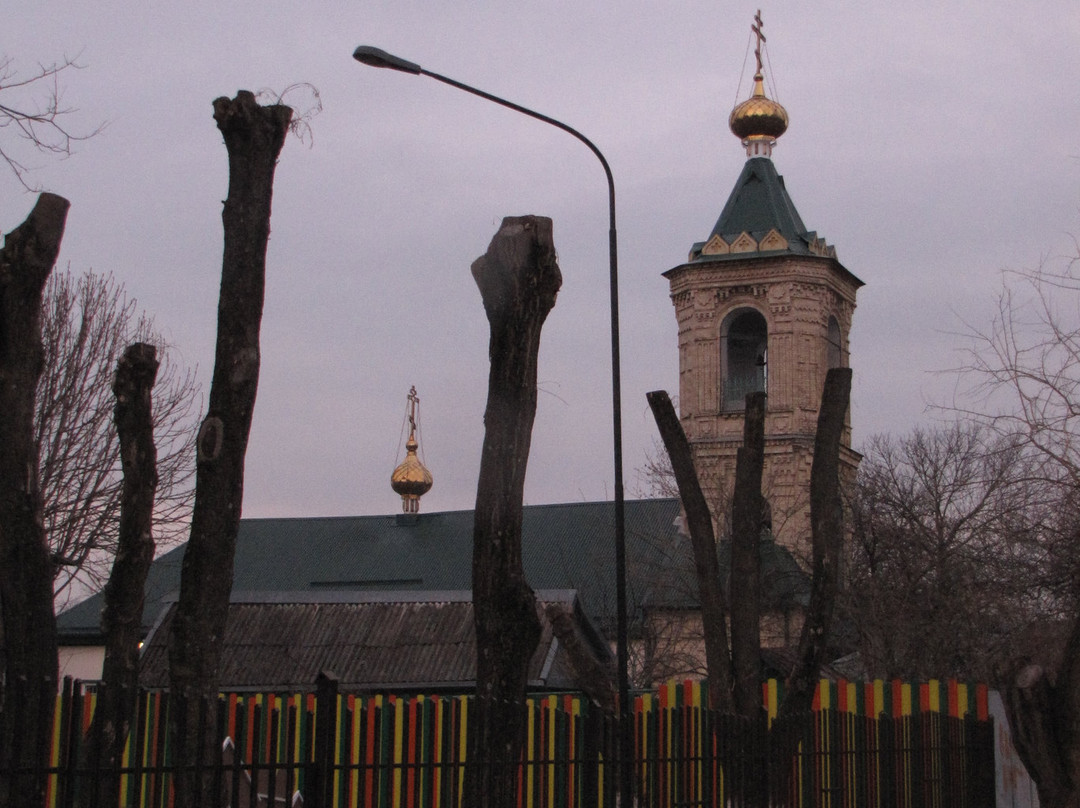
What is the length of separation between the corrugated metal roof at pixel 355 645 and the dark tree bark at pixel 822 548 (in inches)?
619

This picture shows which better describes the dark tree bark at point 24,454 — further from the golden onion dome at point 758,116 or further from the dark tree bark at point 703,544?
the golden onion dome at point 758,116

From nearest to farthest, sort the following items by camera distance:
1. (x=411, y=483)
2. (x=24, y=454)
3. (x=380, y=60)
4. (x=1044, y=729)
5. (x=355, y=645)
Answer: (x=24, y=454)
(x=1044, y=729)
(x=380, y=60)
(x=355, y=645)
(x=411, y=483)

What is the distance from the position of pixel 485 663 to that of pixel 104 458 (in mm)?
19725

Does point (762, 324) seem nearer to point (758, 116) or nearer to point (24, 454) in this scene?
point (758, 116)

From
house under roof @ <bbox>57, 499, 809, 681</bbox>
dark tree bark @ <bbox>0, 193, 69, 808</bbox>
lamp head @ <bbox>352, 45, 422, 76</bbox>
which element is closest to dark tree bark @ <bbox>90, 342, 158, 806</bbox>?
dark tree bark @ <bbox>0, 193, 69, 808</bbox>

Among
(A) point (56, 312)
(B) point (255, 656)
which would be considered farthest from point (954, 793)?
(B) point (255, 656)

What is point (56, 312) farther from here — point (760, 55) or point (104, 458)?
point (760, 55)

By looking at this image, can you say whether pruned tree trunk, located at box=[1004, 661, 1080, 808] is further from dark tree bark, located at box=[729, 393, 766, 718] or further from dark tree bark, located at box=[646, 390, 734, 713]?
dark tree bark, located at box=[646, 390, 734, 713]

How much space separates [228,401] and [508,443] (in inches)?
73.1

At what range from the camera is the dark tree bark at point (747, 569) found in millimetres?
16219

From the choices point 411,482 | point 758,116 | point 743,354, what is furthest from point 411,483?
point 758,116

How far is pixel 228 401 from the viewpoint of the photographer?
32.1 feet

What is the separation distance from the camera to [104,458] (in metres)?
28.7

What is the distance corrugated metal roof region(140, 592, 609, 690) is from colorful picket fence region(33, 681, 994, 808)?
53.3 feet
